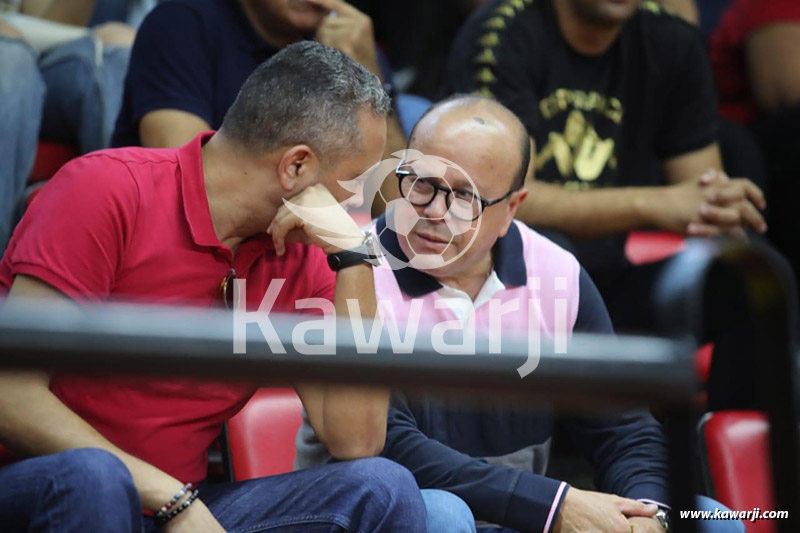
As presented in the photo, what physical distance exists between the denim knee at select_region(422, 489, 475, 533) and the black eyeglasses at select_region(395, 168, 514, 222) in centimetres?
50

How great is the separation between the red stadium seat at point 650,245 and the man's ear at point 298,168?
4.05ft

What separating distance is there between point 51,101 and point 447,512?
1.45 m

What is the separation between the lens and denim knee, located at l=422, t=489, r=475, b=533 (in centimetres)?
150

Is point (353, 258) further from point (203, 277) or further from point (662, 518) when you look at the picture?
point (662, 518)

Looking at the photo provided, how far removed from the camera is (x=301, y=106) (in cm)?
161

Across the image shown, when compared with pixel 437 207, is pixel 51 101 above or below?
below

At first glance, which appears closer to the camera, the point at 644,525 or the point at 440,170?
the point at 644,525

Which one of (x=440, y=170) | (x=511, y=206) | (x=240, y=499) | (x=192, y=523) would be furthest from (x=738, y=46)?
(x=192, y=523)

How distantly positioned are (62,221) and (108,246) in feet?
0.23

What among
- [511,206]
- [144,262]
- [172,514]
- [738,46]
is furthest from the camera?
[738,46]

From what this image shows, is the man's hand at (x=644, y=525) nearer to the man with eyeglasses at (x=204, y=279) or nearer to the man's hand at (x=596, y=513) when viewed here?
the man's hand at (x=596, y=513)

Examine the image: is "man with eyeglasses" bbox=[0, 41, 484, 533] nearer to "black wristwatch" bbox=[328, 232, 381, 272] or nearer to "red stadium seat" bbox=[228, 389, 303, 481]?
"black wristwatch" bbox=[328, 232, 381, 272]

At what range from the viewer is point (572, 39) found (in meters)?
2.59

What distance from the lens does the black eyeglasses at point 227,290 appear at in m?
1.58
